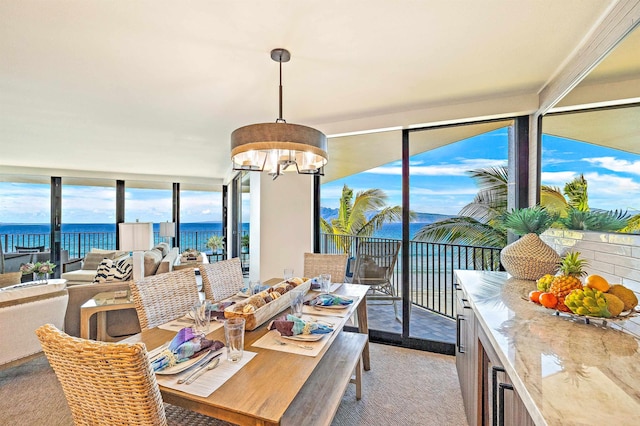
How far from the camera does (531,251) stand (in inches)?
79.7

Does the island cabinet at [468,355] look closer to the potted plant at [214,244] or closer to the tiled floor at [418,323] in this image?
the tiled floor at [418,323]

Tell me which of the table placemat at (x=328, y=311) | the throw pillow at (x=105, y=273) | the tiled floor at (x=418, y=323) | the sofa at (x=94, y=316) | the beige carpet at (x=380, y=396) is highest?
the table placemat at (x=328, y=311)

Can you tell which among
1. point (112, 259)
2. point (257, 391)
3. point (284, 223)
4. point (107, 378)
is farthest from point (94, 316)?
point (257, 391)

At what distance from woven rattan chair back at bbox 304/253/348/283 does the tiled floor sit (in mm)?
903

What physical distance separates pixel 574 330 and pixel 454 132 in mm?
2334

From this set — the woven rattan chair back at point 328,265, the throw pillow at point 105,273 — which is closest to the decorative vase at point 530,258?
the woven rattan chair back at point 328,265

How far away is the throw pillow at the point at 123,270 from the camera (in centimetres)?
342

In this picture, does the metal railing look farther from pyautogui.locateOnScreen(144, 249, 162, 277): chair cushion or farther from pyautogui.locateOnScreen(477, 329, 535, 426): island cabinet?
pyautogui.locateOnScreen(144, 249, 162, 277): chair cushion

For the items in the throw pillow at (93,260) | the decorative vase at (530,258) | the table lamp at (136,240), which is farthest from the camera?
the throw pillow at (93,260)

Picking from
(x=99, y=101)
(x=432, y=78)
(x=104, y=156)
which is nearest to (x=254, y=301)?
(x=432, y=78)

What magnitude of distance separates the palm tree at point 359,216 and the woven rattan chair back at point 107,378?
285 cm

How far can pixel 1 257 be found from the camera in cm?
550

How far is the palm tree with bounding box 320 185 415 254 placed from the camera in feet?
11.5

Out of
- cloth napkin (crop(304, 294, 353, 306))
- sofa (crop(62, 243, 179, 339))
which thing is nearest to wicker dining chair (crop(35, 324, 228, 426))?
cloth napkin (crop(304, 294, 353, 306))
